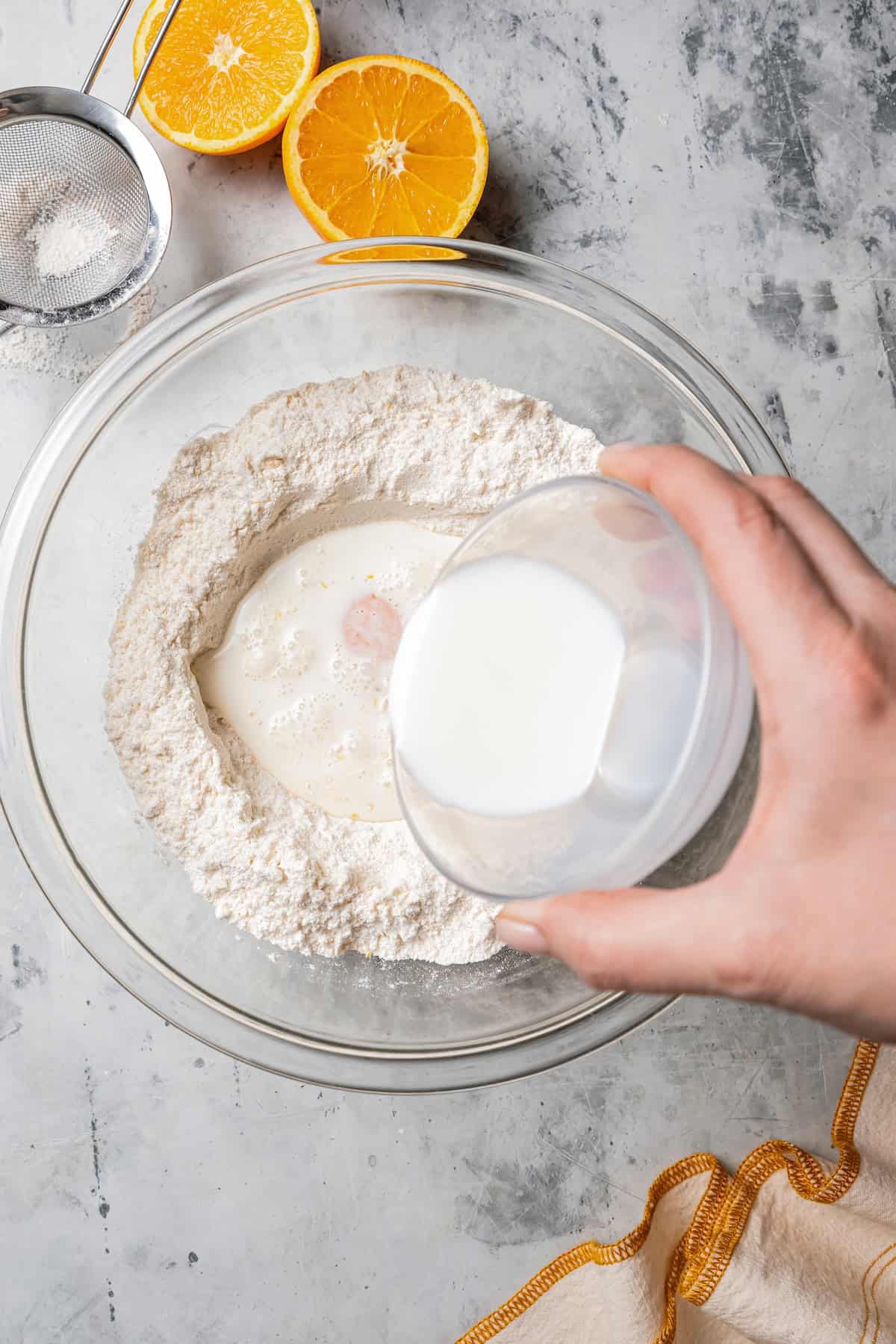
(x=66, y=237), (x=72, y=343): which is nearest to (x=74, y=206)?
(x=66, y=237)

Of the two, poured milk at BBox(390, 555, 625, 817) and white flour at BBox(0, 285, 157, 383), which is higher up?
white flour at BBox(0, 285, 157, 383)

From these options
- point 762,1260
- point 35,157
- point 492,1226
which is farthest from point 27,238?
point 762,1260

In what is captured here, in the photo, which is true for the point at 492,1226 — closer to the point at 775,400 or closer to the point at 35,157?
the point at 775,400

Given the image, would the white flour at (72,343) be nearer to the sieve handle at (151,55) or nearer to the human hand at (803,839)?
the sieve handle at (151,55)

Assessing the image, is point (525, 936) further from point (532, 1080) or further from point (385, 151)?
point (385, 151)

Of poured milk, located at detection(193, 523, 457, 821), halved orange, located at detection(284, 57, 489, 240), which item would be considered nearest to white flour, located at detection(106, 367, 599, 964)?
poured milk, located at detection(193, 523, 457, 821)

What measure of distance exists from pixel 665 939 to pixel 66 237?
1.13 m

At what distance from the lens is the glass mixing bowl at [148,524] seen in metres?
1.13

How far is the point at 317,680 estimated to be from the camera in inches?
48.2

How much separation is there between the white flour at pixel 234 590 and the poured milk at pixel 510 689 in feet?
0.89

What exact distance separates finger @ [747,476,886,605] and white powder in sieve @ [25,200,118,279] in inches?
35.5

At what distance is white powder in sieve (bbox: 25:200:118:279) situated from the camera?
122 cm

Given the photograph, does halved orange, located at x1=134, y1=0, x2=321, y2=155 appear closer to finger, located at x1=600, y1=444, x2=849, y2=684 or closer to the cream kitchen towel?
finger, located at x1=600, y1=444, x2=849, y2=684

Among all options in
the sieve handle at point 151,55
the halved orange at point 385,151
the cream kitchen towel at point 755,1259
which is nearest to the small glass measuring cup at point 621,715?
the halved orange at point 385,151
